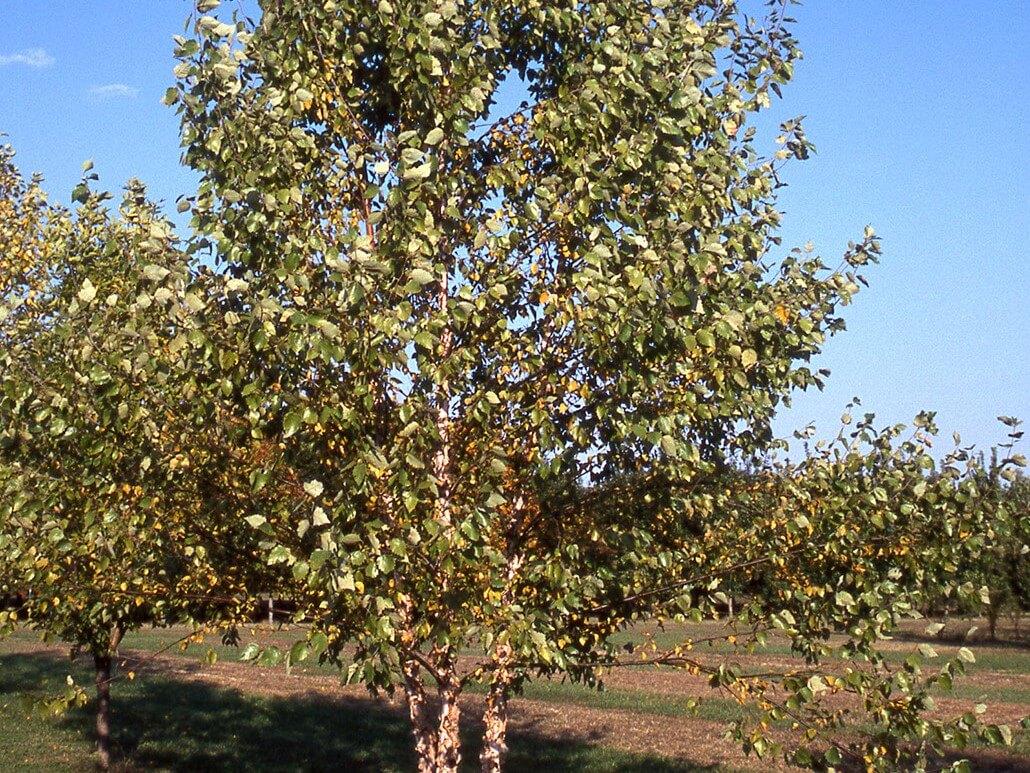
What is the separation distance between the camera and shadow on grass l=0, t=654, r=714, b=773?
2347 cm

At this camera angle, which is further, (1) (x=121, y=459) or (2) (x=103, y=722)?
(2) (x=103, y=722)

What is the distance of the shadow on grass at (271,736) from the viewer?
2347 centimetres

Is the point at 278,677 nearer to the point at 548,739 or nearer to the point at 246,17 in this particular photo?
the point at 548,739

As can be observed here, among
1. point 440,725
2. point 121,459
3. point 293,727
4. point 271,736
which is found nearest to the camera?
point 121,459

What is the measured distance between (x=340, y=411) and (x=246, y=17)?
12.2 ft

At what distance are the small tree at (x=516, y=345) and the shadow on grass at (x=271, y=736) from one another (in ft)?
49.4

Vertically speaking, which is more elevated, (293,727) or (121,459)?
(121,459)

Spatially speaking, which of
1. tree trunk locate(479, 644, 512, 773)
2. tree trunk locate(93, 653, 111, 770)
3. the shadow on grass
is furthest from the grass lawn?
tree trunk locate(479, 644, 512, 773)

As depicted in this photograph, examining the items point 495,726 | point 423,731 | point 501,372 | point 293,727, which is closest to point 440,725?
point 423,731

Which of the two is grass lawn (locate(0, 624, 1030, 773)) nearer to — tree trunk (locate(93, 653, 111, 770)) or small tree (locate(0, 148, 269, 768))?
tree trunk (locate(93, 653, 111, 770))

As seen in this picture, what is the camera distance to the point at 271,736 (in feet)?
89.2

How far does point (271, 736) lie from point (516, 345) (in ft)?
71.8

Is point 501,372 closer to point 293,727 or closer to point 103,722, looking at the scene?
point 103,722

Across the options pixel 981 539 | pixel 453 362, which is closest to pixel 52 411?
pixel 453 362
